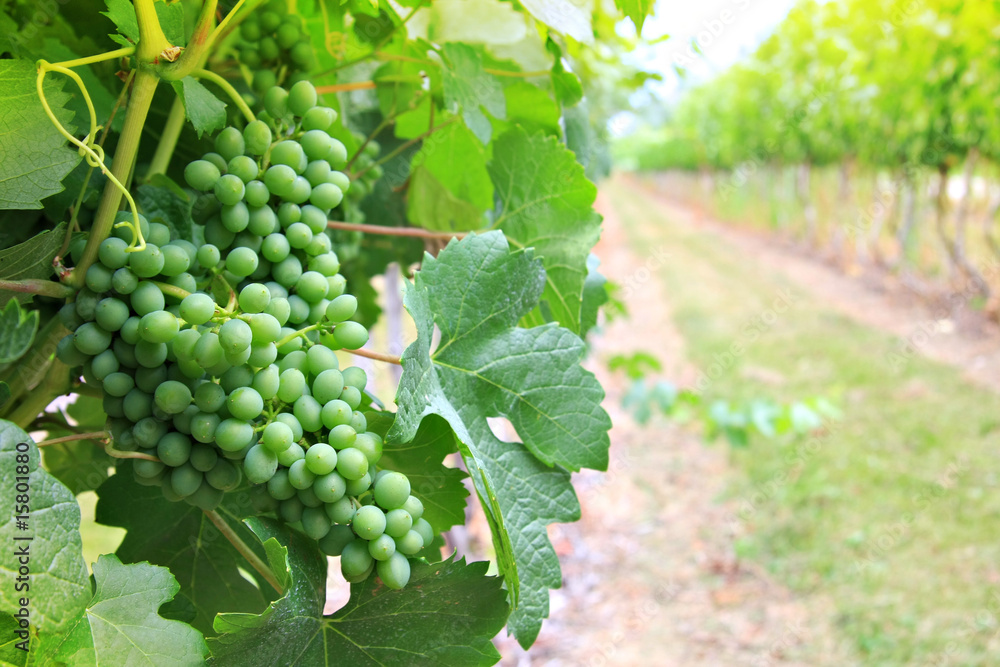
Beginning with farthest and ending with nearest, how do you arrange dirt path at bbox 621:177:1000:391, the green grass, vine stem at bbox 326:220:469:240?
dirt path at bbox 621:177:1000:391 < the green grass < vine stem at bbox 326:220:469:240

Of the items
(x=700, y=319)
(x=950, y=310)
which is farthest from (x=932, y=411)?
(x=700, y=319)

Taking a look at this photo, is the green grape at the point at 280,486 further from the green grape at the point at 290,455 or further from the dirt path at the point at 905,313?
the dirt path at the point at 905,313

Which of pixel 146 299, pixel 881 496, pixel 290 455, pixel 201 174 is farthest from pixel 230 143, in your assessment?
pixel 881 496

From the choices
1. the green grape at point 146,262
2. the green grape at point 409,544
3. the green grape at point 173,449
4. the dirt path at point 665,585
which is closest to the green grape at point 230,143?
the green grape at point 146,262

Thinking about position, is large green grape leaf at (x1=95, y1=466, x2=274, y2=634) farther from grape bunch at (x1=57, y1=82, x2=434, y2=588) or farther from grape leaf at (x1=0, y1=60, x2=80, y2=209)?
grape leaf at (x1=0, y1=60, x2=80, y2=209)

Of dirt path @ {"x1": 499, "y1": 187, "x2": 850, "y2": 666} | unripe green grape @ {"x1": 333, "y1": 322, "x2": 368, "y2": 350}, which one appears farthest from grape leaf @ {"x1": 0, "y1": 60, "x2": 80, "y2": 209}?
dirt path @ {"x1": 499, "y1": 187, "x2": 850, "y2": 666}

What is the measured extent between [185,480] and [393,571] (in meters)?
0.16

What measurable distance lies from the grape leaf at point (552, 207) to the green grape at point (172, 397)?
42 cm

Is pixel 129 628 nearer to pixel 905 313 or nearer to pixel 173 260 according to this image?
pixel 173 260

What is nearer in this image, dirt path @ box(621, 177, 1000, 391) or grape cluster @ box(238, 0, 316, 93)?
grape cluster @ box(238, 0, 316, 93)

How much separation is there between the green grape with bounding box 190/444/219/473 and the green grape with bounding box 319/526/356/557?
10 centimetres

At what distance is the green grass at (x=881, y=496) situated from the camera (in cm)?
346

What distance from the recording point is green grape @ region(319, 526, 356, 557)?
49 centimetres

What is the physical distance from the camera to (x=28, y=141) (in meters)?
0.50
